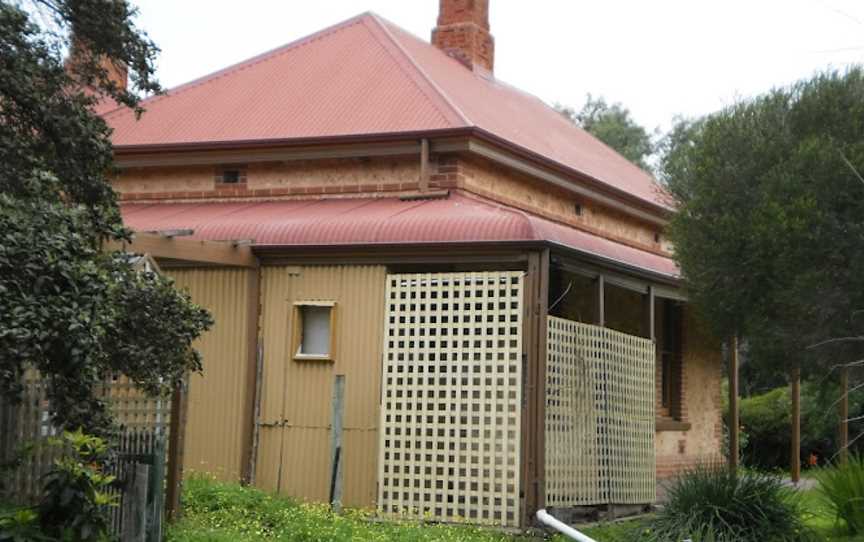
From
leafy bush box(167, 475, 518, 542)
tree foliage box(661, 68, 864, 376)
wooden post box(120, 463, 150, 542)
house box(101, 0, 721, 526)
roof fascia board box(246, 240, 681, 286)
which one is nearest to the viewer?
wooden post box(120, 463, 150, 542)

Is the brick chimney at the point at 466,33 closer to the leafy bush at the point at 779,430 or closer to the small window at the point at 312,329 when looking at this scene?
the small window at the point at 312,329

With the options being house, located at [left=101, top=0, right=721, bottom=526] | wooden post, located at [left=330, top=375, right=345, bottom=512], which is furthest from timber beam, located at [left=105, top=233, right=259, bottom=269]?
wooden post, located at [left=330, top=375, right=345, bottom=512]

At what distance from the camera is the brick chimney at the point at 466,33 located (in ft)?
71.5

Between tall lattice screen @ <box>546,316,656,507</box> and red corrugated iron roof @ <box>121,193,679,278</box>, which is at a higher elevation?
red corrugated iron roof @ <box>121,193,679,278</box>

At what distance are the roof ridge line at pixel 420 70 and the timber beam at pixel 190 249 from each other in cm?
325

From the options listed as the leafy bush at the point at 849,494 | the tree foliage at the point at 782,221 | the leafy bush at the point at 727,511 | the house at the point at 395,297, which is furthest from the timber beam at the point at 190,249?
the leafy bush at the point at 849,494

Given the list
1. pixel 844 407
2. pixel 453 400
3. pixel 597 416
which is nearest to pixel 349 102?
pixel 453 400

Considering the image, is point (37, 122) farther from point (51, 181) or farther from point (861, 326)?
point (861, 326)

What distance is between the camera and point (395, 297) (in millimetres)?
13547

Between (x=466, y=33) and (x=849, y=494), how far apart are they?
38.0 feet

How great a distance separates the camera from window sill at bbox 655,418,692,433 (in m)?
19.4

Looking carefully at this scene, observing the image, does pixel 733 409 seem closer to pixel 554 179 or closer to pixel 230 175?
pixel 554 179

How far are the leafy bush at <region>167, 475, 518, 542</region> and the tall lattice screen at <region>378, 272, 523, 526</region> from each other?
383mm

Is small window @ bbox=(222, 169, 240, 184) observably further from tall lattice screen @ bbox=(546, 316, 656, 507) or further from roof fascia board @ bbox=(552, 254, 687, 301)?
tall lattice screen @ bbox=(546, 316, 656, 507)
